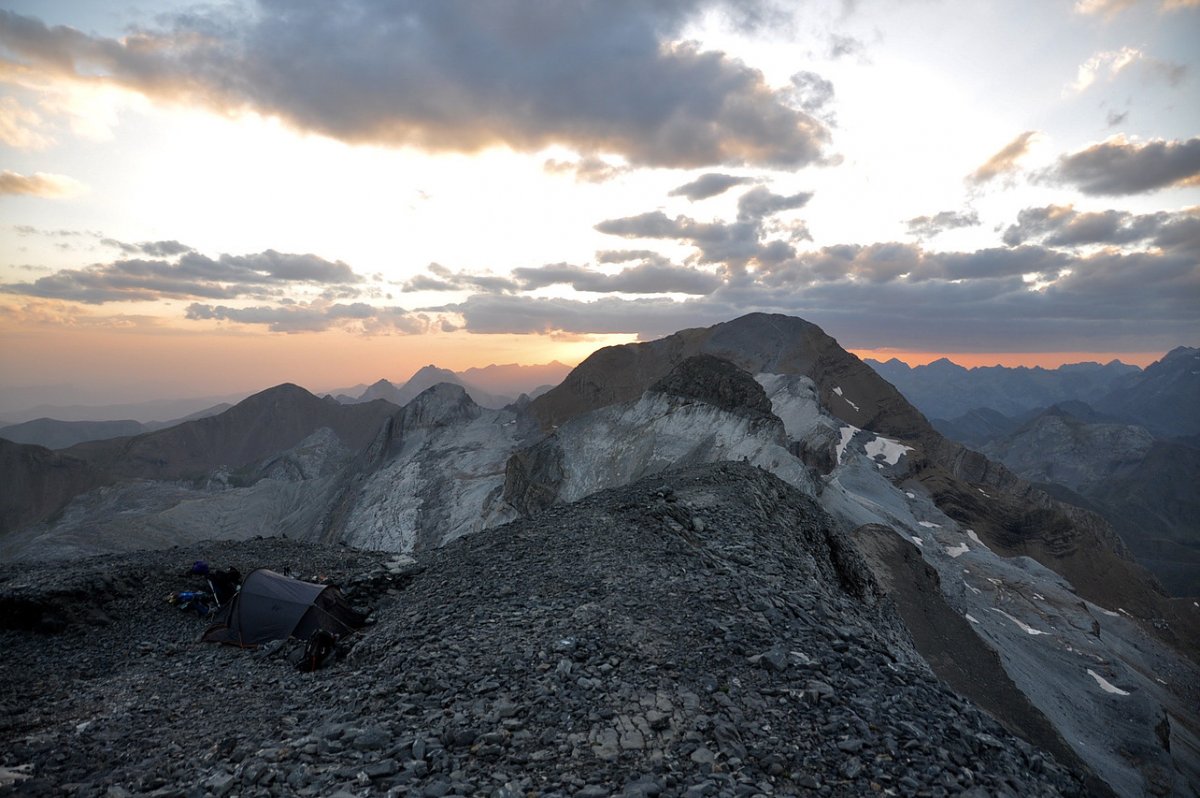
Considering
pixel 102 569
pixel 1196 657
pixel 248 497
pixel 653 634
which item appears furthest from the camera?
pixel 248 497

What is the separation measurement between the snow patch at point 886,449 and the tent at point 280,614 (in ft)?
266

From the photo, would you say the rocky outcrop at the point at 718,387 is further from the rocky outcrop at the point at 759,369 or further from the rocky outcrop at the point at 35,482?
the rocky outcrop at the point at 35,482

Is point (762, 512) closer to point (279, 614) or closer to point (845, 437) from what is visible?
point (279, 614)

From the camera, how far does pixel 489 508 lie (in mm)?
60188

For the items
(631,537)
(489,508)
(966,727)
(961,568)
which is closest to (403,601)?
(631,537)

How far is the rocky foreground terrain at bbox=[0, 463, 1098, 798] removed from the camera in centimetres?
648

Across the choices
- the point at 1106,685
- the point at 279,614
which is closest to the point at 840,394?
the point at 1106,685

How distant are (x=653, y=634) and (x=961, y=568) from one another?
5738 centimetres

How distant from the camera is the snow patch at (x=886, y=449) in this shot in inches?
3205

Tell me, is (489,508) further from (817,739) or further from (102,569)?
(817,739)

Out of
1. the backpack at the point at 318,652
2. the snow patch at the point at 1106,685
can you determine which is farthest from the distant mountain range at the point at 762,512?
the backpack at the point at 318,652

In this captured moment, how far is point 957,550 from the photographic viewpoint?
6031 centimetres

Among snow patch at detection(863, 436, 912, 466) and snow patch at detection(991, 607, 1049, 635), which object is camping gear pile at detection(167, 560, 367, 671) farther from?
snow patch at detection(863, 436, 912, 466)

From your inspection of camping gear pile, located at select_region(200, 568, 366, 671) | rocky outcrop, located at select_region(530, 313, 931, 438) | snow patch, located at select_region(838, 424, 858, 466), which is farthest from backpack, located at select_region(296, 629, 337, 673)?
rocky outcrop, located at select_region(530, 313, 931, 438)
